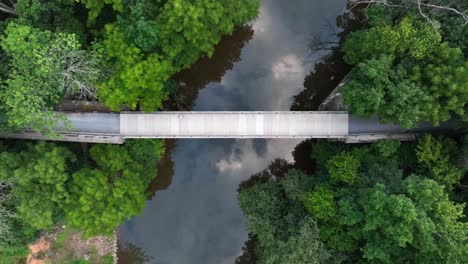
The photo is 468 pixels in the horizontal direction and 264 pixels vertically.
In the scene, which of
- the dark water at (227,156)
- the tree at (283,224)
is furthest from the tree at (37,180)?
the tree at (283,224)

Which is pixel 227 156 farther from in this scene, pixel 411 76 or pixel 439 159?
pixel 439 159

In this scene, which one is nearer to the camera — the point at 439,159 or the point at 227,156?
the point at 439,159

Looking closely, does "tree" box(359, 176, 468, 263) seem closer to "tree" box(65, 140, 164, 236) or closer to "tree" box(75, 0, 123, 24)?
"tree" box(65, 140, 164, 236)

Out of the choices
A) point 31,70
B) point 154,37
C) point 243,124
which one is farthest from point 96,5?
point 243,124

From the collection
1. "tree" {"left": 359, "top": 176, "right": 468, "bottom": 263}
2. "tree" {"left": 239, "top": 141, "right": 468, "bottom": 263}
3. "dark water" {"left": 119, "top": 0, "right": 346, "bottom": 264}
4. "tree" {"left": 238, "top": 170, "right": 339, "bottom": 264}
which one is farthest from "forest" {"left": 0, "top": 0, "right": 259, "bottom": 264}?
"tree" {"left": 359, "top": 176, "right": 468, "bottom": 263}

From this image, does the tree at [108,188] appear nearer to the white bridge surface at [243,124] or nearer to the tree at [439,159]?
the white bridge surface at [243,124]

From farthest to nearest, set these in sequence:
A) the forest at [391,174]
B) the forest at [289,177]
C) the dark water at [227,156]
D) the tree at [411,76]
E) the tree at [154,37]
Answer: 1. the dark water at [227,156]
2. the tree at [154,37]
3. the tree at [411,76]
4. the forest at [391,174]
5. the forest at [289,177]
